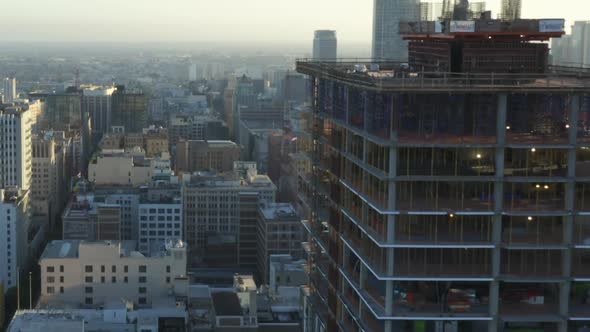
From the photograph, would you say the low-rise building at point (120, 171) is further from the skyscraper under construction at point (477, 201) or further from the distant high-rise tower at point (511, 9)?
the skyscraper under construction at point (477, 201)

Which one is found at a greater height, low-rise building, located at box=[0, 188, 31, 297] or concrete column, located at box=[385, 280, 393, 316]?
A: concrete column, located at box=[385, 280, 393, 316]

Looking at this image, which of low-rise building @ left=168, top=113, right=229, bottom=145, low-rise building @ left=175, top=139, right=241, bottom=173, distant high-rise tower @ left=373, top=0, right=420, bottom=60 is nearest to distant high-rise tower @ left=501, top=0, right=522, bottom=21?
distant high-rise tower @ left=373, top=0, right=420, bottom=60

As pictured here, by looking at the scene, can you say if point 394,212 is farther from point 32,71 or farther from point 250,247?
point 32,71

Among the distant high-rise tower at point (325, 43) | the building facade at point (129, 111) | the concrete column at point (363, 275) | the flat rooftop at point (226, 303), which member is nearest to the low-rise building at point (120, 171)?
the flat rooftop at point (226, 303)

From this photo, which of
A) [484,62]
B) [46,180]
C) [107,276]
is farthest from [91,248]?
[46,180]

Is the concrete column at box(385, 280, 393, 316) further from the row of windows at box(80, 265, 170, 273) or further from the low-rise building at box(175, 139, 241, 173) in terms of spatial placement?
the low-rise building at box(175, 139, 241, 173)
